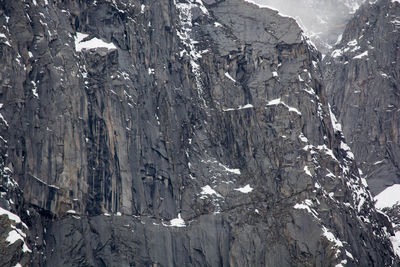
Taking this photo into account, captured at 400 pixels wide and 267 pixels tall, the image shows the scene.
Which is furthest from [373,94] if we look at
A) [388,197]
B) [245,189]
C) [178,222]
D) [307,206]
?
[178,222]

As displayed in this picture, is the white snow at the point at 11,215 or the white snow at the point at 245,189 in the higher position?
the white snow at the point at 245,189

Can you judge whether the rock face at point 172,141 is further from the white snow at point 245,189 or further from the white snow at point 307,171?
the white snow at point 245,189

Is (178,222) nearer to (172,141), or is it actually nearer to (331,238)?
(172,141)

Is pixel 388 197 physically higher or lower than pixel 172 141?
lower

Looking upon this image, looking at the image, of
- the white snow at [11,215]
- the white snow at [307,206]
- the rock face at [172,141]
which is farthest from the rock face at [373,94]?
the white snow at [11,215]

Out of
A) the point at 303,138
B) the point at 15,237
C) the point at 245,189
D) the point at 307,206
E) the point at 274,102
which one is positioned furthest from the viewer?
the point at 274,102

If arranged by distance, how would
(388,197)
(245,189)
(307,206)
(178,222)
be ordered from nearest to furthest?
1. (178,222)
2. (307,206)
3. (245,189)
4. (388,197)

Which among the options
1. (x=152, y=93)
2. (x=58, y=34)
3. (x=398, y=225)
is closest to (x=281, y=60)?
(x=152, y=93)
